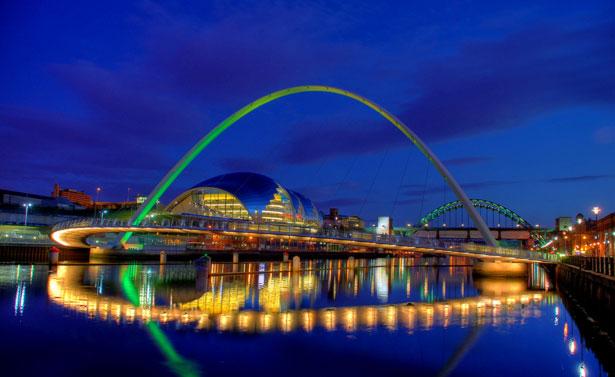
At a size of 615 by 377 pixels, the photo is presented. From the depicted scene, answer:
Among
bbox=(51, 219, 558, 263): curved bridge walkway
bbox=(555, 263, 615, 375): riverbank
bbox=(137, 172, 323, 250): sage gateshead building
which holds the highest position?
bbox=(137, 172, 323, 250): sage gateshead building

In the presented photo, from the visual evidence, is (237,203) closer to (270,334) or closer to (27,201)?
(27,201)

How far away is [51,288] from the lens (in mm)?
28938

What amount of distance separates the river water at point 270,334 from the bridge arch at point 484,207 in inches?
4638

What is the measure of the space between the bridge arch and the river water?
386 feet

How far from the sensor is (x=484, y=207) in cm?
14588

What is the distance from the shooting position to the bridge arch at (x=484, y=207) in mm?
143125

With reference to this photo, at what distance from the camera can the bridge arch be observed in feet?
470

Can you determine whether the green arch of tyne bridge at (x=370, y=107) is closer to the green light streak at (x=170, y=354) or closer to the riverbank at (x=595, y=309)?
the riverbank at (x=595, y=309)

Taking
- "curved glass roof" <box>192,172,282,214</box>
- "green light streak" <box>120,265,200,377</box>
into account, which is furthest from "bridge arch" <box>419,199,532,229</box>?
"green light streak" <box>120,265,200,377</box>

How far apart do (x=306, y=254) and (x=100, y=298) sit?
7438cm

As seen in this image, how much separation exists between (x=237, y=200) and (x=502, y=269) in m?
62.0

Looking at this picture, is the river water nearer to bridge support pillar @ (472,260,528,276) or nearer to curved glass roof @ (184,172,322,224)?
bridge support pillar @ (472,260,528,276)

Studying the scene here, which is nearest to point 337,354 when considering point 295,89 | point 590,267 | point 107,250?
point 590,267

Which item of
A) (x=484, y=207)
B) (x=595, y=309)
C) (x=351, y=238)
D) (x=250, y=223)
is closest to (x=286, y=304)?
(x=595, y=309)
